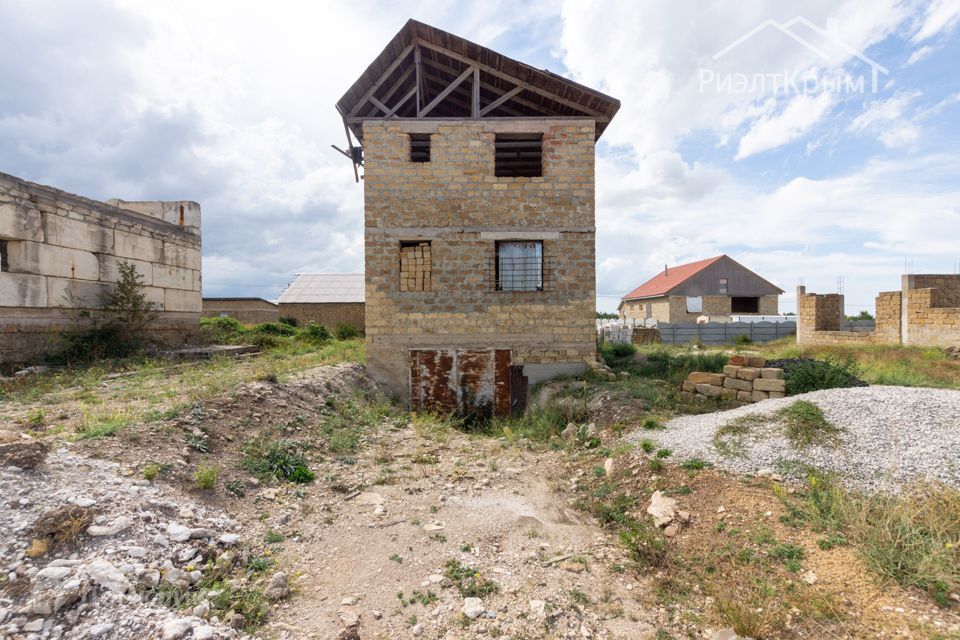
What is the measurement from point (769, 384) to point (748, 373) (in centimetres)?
36

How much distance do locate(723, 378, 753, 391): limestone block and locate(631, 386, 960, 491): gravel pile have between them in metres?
1.11

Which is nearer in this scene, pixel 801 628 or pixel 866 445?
pixel 801 628

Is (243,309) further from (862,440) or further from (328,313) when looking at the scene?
(862,440)

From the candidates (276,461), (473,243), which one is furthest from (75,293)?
(473,243)

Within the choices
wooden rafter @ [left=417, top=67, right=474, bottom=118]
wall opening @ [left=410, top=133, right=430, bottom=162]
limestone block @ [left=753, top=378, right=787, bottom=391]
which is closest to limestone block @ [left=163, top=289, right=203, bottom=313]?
wall opening @ [left=410, top=133, right=430, bottom=162]

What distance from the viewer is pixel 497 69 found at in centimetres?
989

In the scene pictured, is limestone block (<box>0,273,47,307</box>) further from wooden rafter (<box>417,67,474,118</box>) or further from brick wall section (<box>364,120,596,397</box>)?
wooden rafter (<box>417,67,474,118</box>)

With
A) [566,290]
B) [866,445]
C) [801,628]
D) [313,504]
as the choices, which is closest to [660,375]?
[566,290]

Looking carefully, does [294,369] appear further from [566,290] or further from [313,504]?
[566,290]

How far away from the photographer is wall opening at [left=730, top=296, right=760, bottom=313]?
104ft

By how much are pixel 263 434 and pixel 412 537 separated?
3036 millimetres

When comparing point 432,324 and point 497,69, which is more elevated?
point 497,69

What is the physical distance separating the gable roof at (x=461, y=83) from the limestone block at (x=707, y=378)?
6.00m

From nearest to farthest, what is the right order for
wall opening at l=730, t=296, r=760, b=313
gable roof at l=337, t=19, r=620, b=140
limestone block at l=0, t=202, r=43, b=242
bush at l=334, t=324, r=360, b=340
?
limestone block at l=0, t=202, r=43, b=242, gable roof at l=337, t=19, r=620, b=140, bush at l=334, t=324, r=360, b=340, wall opening at l=730, t=296, r=760, b=313
